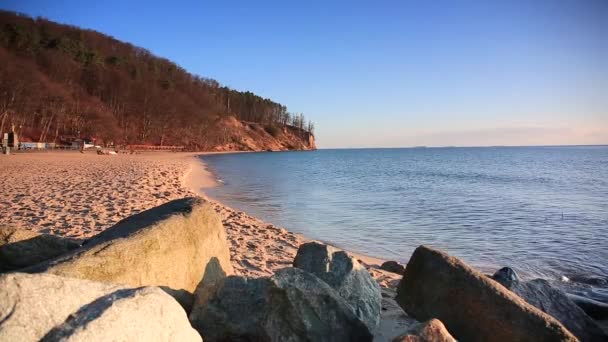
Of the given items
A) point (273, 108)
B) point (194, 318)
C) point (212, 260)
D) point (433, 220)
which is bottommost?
point (433, 220)

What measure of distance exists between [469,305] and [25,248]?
4830mm

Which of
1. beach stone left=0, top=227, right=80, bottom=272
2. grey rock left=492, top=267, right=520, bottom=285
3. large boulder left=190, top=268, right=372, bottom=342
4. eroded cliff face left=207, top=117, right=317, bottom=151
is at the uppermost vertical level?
eroded cliff face left=207, top=117, right=317, bottom=151

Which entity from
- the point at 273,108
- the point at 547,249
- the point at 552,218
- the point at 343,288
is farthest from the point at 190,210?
the point at 273,108

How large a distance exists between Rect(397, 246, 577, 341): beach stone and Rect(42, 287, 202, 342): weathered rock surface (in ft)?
8.60

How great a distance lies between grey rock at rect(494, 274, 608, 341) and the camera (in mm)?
4840

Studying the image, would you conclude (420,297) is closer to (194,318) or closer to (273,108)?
(194,318)

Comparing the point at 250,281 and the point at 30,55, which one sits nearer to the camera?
the point at 250,281

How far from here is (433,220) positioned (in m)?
16.1

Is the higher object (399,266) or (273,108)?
(273,108)

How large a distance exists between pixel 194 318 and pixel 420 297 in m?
2.44

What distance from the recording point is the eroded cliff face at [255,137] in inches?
4980

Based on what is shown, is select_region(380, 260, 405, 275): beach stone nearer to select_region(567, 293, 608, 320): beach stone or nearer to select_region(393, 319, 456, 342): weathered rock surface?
select_region(567, 293, 608, 320): beach stone

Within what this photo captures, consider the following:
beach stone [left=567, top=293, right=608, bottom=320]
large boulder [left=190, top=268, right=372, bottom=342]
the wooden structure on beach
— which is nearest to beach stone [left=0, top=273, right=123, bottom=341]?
large boulder [left=190, top=268, right=372, bottom=342]

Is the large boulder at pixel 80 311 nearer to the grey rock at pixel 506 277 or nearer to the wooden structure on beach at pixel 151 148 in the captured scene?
the grey rock at pixel 506 277
